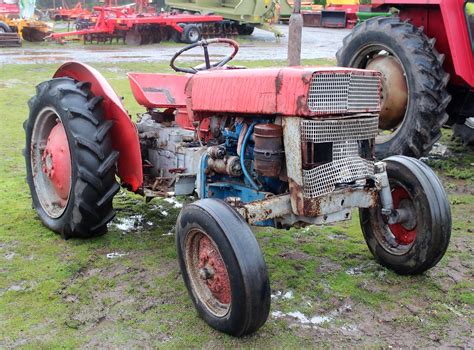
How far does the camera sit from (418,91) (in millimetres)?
5758

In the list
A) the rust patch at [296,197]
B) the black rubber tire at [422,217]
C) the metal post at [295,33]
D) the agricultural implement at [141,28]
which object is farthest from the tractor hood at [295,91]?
the agricultural implement at [141,28]

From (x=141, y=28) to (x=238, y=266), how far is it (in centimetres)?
1994

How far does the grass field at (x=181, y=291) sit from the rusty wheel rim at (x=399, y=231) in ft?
0.58

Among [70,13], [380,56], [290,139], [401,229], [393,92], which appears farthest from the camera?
[70,13]

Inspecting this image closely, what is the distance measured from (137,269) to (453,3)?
14.2 feet

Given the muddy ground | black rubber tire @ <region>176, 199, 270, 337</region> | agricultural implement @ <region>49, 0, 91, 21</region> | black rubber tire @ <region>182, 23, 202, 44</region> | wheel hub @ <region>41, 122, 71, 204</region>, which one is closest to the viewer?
black rubber tire @ <region>176, 199, 270, 337</region>

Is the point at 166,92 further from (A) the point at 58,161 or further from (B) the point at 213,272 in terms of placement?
(B) the point at 213,272

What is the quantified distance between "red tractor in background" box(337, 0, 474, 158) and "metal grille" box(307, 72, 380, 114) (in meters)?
2.58

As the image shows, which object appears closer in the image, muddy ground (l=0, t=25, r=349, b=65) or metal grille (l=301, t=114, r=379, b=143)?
metal grille (l=301, t=114, r=379, b=143)

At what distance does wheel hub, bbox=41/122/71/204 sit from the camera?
4277 millimetres

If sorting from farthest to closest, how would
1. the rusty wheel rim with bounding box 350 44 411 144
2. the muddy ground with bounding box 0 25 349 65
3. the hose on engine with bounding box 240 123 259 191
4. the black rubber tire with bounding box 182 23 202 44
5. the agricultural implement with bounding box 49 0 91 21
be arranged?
the agricultural implement with bounding box 49 0 91 21 → the black rubber tire with bounding box 182 23 202 44 → the muddy ground with bounding box 0 25 349 65 → the rusty wheel rim with bounding box 350 44 411 144 → the hose on engine with bounding box 240 123 259 191

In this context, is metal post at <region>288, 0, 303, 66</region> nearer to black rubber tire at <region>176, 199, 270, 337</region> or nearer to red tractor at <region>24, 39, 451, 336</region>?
red tractor at <region>24, 39, 451, 336</region>

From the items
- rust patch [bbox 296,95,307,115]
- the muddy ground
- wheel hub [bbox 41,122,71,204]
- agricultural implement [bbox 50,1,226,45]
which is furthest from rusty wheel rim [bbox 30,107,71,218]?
agricultural implement [bbox 50,1,226,45]

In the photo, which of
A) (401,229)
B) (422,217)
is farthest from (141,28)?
(422,217)
